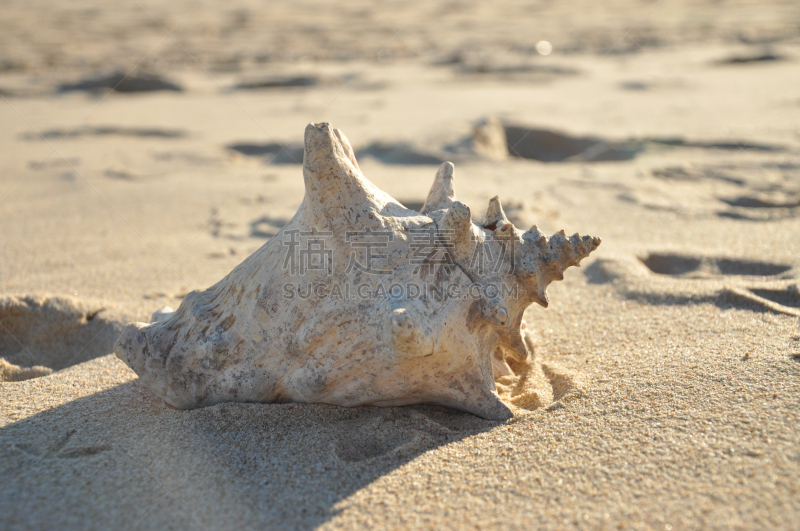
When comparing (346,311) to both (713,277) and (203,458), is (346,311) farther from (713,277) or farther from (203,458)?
(713,277)

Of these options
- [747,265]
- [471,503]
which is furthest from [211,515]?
[747,265]

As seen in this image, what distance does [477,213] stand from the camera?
3.61 meters

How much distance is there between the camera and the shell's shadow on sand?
153cm

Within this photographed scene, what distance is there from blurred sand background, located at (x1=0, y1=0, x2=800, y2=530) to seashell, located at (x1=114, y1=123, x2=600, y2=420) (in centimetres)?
10

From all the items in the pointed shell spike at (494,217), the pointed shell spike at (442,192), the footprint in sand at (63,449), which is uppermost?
the pointed shell spike at (442,192)

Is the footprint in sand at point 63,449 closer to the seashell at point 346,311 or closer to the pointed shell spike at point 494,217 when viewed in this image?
the seashell at point 346,311

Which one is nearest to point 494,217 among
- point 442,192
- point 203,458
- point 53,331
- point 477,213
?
point 442,192

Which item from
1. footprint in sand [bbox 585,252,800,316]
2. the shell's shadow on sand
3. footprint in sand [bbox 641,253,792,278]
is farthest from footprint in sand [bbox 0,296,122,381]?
footprint in sand [bbox 641,253,792,278]

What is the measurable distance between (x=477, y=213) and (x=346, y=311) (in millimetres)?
1975

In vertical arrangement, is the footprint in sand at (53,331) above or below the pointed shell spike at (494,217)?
below

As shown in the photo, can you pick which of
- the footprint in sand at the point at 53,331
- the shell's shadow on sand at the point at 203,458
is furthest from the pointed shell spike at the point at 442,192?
the footprint in sand at the point at 53,331

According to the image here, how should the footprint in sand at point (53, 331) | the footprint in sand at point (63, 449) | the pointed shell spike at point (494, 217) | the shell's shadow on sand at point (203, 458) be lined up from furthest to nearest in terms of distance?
the footprint in sand at point (53, 331)
the pointed shell spike at point (494, 217)
the footprint in sand at point (63, 449)
the shell's shadow on sand at point (203, 458)

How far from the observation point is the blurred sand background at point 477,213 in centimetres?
155

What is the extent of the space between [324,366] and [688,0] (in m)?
15.3
